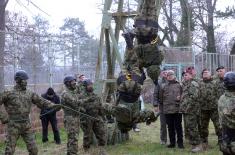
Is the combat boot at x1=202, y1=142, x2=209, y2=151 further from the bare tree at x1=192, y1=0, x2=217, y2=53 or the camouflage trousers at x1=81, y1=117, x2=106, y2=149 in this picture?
the bare tree at x1=192, y1=0, x2=217, y2=53

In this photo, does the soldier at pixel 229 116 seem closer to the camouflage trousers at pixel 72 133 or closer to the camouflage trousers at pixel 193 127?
the camouflage trousers at pixel 193 127

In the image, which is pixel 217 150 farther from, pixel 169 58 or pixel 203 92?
pixel 169 58

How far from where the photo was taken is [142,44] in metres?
6.20

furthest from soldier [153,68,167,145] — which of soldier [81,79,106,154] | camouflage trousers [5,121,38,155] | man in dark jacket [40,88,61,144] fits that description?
camouflage trousers [5,121,38,155]

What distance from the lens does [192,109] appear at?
11047mm

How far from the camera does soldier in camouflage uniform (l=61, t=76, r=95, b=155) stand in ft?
33.9

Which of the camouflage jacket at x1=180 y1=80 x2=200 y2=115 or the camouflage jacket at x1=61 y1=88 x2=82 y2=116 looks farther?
the camouflage jacket at x1=180 y1=80 x2=200 y2=115

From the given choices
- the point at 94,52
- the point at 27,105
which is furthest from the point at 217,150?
the point at 94,52

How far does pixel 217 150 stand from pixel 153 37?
567cm

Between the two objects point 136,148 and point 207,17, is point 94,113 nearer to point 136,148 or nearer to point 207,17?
point 136,148

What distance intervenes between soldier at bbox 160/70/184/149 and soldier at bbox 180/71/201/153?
242 millimetres

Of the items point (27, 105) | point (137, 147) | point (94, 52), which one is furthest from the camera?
point (94, 52)

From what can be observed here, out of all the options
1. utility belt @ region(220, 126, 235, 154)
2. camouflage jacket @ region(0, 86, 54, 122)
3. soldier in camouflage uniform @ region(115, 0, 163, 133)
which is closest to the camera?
soldier in camouflage uniform @ region(115, 0, 163, 133)

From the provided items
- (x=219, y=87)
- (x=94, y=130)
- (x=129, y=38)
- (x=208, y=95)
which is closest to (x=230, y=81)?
(x=129, y=38)
